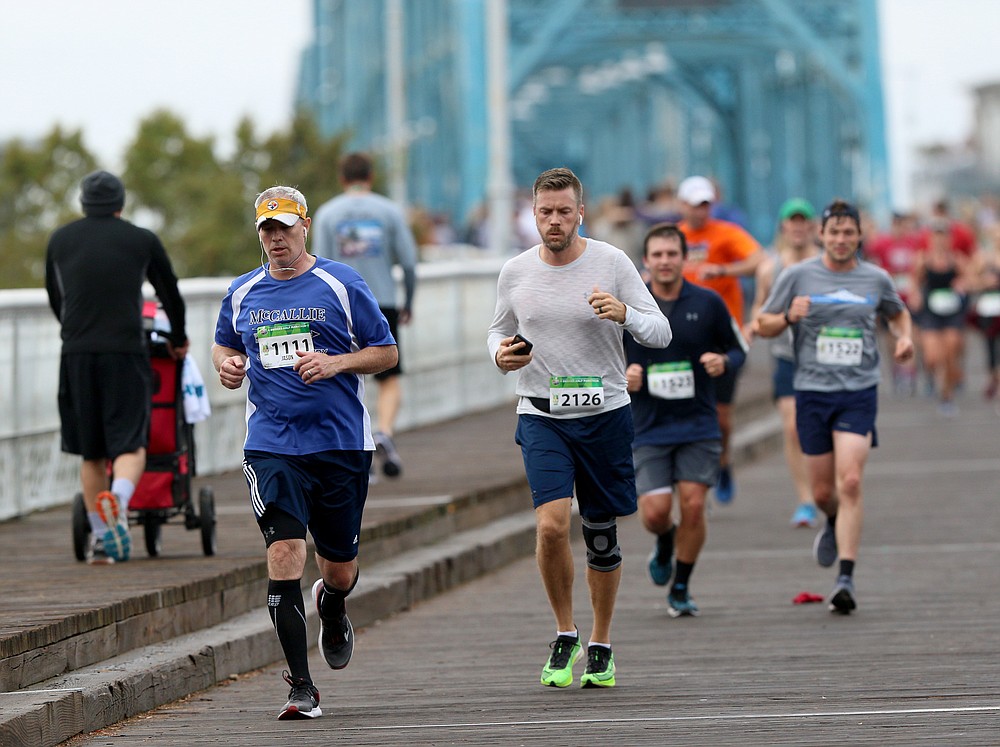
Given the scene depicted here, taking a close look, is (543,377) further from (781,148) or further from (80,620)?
(781,148)

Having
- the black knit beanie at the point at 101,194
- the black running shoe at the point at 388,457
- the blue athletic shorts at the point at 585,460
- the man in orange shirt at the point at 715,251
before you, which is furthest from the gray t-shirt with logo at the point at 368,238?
the blue athletic shorts at the point at 585,460

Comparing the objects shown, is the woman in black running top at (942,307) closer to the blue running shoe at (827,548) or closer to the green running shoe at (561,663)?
the blue running shoe at (827,548)

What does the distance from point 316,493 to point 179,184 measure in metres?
35.0

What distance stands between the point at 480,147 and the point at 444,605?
4022 centimetres

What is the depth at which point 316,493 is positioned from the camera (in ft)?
26.8

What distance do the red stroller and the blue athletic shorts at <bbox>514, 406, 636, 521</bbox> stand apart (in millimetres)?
2654

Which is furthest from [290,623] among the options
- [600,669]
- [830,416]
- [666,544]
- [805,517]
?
[805,517]

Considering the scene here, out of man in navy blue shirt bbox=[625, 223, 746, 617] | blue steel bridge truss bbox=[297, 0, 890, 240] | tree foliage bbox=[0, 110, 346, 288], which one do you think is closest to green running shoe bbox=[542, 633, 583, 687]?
man in navy blue shirt bbox=[625, 223, 746, 617]

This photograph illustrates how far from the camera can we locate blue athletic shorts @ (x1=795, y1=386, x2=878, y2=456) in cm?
1081

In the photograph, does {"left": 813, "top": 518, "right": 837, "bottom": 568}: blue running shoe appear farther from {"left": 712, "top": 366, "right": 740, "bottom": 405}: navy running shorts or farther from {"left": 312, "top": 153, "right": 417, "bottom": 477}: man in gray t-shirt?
{"left": 312, "top": 153, "right": 417, "bottom": 477}: man in gray t-shirt

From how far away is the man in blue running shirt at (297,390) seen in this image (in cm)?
798

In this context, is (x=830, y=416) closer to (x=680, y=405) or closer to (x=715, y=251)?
(x=680, y=405)

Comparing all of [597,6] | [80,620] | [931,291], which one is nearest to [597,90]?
[597,6]

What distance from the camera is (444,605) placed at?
11789mm
